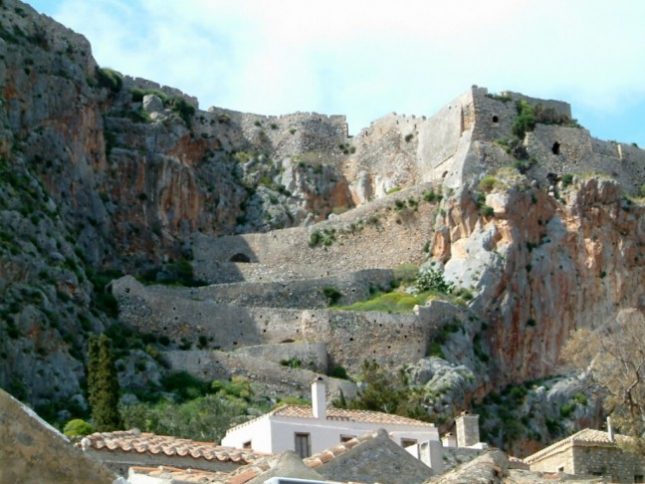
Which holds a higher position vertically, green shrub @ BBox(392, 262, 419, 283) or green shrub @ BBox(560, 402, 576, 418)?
green shrub @ BBox(392, 262, 419, 283)

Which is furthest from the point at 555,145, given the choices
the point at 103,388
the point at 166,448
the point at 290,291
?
the point at 166,448

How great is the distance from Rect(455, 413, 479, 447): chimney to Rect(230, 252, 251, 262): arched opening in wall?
3807 centimetres

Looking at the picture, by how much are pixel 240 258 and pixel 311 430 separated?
46.0 m

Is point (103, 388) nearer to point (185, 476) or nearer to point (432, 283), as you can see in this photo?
point (432, 283)

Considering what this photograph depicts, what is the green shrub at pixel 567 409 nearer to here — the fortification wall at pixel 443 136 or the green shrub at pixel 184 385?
the green shrub at pixel 184 385

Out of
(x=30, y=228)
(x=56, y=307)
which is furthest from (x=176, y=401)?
(x=30, y=228)

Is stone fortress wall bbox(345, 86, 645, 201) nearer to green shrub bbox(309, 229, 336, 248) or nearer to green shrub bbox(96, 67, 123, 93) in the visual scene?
green shrub bbox(309, 229, 336, 248)

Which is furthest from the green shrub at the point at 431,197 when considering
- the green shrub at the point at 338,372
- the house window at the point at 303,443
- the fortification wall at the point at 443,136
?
the house window at the point at 303,443

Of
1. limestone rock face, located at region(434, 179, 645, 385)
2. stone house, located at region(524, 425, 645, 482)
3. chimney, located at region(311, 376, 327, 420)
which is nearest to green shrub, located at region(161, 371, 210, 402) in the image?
limestone rock face, located at region(434, 179, 645, 385)

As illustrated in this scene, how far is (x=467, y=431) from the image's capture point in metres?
39.0

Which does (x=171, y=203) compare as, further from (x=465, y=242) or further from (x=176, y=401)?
(x=176, y=401)

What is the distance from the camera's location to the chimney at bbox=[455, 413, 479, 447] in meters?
38.2

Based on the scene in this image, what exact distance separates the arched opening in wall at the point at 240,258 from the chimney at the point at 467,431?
38.1m

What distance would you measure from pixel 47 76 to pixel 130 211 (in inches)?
325
